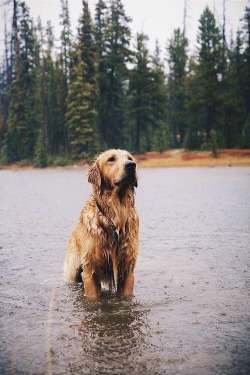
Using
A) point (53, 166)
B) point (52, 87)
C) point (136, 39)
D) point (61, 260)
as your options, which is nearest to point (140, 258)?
point (61, 260)

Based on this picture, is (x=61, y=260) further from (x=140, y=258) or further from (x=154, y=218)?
(x=154, y=218)

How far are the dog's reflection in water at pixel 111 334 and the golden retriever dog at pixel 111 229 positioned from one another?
0.75ft

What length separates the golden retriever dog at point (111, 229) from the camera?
4320mm

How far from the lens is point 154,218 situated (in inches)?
391

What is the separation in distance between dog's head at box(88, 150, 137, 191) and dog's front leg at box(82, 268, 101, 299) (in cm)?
91

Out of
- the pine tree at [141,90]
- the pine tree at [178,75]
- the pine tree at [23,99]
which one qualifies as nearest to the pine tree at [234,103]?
the pine tree at [178,75]

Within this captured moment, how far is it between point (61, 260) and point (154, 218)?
4155mm

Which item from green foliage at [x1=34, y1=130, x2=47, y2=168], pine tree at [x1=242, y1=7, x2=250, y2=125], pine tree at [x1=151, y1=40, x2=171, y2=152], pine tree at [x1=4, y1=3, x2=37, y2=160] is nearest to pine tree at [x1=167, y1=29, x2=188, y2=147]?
pine tree at [x1=151, y1=40, x2=171, y2=152]

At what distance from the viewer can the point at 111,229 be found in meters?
4.35

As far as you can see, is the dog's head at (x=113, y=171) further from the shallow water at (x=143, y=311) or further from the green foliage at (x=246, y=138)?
the green foliage at (x=246, y=138)

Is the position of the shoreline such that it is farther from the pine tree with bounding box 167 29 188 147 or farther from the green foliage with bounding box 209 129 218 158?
the pine tree with bounding box 167 29 188 147

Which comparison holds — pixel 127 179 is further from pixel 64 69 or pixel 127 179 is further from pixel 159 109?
pixel 64 69

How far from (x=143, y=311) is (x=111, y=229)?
923mm

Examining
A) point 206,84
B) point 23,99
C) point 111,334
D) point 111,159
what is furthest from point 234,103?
point 111,334
